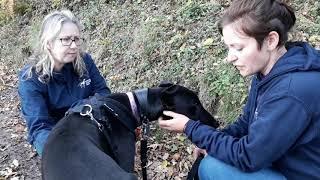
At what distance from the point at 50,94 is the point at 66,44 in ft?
Answer: 1.39

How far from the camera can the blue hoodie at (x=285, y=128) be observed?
6.31 ft

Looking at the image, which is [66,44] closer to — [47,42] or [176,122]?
[47,42]

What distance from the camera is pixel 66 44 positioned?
121 inches

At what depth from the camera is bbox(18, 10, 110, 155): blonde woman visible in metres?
3.07

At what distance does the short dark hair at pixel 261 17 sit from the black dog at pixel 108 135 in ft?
3.08

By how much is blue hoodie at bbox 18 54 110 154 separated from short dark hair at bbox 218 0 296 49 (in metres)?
1.64

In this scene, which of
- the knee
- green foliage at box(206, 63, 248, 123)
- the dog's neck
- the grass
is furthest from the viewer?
the grass

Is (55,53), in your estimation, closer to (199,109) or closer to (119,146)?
(119,146)

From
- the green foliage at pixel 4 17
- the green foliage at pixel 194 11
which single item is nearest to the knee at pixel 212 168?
the green foliage at pixel 194 11

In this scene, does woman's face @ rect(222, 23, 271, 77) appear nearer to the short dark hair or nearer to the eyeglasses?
the short dark hair

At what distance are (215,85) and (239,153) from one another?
204 cm

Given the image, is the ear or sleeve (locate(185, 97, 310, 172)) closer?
sleeve (locate(185, 97, 310, 172))

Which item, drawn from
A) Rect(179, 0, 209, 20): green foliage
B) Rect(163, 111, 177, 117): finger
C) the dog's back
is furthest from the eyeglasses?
Rect(179, 0, 209, 20): green foliage

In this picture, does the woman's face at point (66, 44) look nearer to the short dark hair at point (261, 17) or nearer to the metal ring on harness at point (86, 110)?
the metal ring on harness at point (86, 110)
